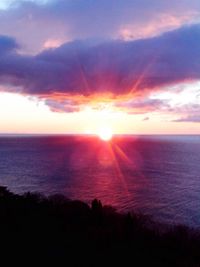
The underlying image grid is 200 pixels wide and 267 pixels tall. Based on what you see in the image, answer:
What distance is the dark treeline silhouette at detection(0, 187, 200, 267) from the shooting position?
72.9ft

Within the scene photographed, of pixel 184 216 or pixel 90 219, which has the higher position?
pixel 90 219

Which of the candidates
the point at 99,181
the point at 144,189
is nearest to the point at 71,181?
the point at 99,181

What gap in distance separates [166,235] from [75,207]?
13.2 metres

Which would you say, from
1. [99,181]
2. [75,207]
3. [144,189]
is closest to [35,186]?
[99,181]

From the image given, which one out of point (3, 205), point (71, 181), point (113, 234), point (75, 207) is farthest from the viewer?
point (71, 181)

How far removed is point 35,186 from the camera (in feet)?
255

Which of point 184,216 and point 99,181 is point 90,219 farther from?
point 99,181

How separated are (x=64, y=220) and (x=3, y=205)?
852 centimetres

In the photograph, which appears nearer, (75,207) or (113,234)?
(113,234)

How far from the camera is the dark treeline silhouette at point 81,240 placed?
2222cm

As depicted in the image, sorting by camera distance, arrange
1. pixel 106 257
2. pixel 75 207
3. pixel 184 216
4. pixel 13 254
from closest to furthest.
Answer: pixel 13 254
pixel 106 257
pixel 75 207
pixel 184 216

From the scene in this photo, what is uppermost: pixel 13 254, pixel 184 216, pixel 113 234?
pixel 13 254

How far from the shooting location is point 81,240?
88.0ft

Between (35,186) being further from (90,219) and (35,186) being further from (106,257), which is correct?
(106,257)
